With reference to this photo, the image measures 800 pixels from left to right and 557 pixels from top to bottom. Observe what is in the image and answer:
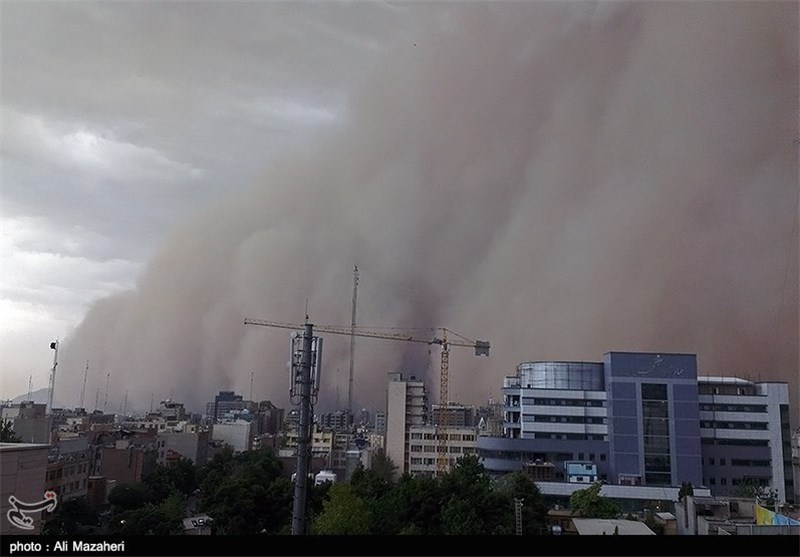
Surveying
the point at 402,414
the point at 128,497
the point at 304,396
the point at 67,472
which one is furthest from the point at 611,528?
the point at 402,414

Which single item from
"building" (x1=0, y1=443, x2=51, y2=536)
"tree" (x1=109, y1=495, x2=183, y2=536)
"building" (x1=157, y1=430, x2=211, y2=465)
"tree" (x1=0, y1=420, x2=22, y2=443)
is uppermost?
"building" (x1=0, y1=443, x2=51, y2=536)

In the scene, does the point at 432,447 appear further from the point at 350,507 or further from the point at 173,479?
the point at 350,507

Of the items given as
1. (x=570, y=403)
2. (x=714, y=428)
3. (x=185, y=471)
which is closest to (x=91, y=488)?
(x=185, y=471)

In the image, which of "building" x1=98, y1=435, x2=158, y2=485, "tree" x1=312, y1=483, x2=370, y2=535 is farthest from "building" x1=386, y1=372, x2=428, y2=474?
"tree" x1=312, y1=483, x2=370, y2=535

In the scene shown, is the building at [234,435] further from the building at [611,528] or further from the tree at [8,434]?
the building at [611,528]

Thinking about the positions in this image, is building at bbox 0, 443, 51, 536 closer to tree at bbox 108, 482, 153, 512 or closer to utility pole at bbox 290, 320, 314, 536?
utility pole at bbox 290, 320, 314, 536

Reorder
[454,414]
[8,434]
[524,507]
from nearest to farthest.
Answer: [524,507]
[8,434]
[454,414]
